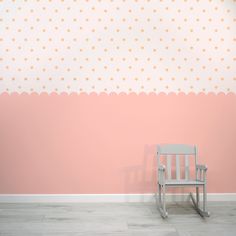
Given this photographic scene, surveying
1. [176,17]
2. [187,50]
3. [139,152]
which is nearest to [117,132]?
[139,152]

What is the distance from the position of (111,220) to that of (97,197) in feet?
2.42

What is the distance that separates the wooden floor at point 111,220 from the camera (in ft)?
9.05

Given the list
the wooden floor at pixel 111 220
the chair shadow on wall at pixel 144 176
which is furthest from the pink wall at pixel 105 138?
the wooden floor at pixel 111 220

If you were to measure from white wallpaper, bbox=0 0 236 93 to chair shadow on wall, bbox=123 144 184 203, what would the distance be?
767 millimetres

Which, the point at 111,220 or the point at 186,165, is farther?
the point at 186,165

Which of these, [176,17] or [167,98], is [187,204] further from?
[176,17]

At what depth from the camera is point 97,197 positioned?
149 inches

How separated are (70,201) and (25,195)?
519 mm

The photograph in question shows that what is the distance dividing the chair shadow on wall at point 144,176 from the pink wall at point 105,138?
1 cm

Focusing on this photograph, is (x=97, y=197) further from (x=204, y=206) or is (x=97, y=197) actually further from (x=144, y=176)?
(x=204, y=206)

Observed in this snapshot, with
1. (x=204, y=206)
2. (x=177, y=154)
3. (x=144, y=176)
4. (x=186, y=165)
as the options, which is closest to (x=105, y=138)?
(x=144, y=176)

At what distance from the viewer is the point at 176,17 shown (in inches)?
152

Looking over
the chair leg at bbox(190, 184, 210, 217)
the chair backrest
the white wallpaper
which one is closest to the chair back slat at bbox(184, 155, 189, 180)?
the chair backrest

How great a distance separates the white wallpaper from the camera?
3.84 meters
